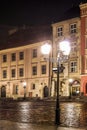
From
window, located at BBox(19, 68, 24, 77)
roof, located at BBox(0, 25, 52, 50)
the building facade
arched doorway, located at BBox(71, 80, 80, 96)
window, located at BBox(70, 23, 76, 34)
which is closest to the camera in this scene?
arched doorway, located at BBox(71, 80, 80, 96)

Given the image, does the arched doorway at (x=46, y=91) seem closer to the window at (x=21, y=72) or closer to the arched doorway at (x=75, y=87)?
the arched doorway at (x=75, y=87)

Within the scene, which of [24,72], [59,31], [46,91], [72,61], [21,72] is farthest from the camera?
[21,72]

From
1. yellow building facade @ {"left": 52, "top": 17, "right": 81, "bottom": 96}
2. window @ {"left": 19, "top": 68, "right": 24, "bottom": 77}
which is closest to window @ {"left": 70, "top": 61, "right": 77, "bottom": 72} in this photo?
yellow building facade @ {"left": 52, "top": 17, "right": 81, "bottom": 96}

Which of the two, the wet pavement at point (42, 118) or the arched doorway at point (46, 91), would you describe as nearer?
the wet pavement at point (42, 118)

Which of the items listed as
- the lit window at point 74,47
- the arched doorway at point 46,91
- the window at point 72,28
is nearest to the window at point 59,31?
the window at point 72,28

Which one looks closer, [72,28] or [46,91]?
[72,28]

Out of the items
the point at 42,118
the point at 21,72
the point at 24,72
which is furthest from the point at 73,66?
the point at 42,118

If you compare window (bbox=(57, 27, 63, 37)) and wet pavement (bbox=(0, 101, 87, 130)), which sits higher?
window (bbox=(57, 27, 63, 37))

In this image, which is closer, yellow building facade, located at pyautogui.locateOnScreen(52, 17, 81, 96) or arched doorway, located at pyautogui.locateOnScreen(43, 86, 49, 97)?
yellow building facade, located at pyautogui.locateOnScreen(52, 17, 81, 96)

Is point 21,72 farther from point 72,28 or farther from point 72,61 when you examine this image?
point 72,28

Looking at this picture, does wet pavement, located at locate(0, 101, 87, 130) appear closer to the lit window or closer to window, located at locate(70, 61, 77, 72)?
window, located at locate(70, 61, 77, 72)

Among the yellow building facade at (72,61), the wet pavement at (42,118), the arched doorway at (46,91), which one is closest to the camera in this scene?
the wet pavement at (42,118)

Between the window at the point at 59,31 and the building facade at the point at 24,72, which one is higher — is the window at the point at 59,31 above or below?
above

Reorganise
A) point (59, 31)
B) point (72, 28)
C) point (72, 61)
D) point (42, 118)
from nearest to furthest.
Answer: point (42, 118) < point (72, 61) < point (72, 28) < point (59, 31)
